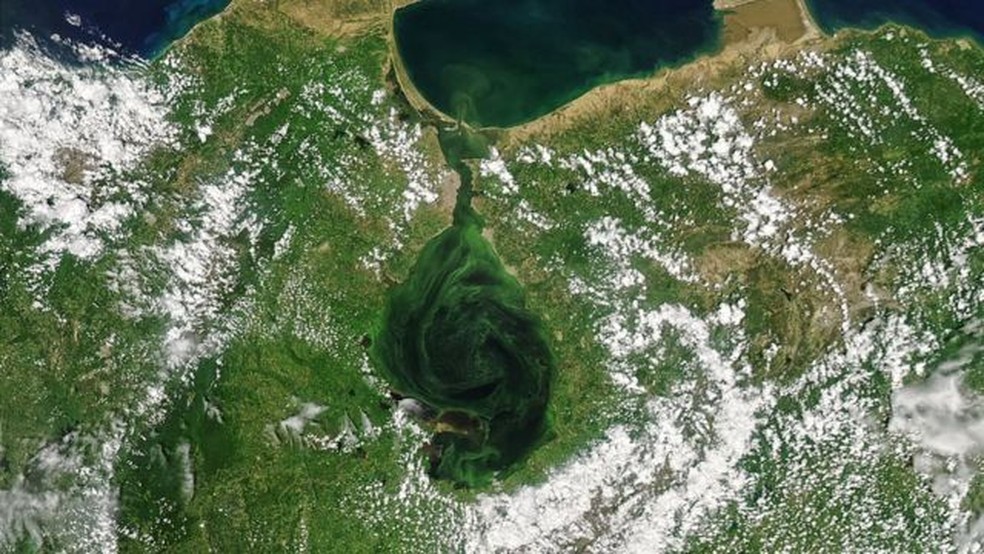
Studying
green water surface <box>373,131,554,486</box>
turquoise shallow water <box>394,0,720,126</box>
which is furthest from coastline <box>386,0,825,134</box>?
green water surface <box>373,131,554,486</box>

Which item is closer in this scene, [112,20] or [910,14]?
[910,14]

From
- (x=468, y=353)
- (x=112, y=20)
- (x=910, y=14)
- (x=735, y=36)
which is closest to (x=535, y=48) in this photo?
(x=735, y=36)

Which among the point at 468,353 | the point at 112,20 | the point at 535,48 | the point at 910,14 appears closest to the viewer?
the point at 910,14

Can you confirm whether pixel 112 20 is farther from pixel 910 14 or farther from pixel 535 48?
pixel 910 14

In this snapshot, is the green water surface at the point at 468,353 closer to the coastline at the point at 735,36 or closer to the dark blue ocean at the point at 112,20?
the coastline at the point at 735,36

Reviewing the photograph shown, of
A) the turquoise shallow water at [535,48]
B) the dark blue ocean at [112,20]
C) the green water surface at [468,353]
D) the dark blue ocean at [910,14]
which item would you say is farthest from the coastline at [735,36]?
the dark blue ocean at [112,20]
